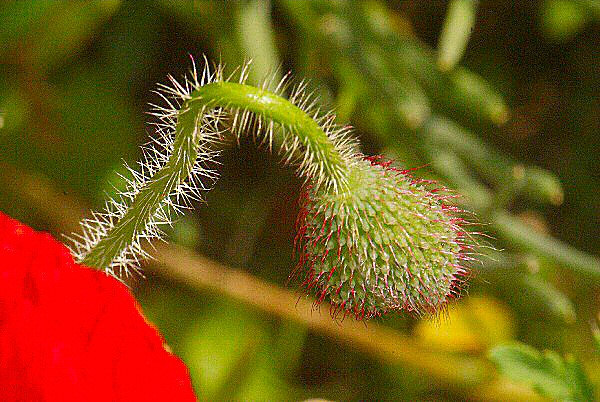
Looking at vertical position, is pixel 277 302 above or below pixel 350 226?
above

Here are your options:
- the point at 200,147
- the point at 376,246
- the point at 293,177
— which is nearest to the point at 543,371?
the point at 376,246

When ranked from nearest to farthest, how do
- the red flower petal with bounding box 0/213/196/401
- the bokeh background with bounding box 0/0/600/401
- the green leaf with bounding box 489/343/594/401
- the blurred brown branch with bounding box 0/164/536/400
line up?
the red flower petal with bounding box 0/213/196/401, the green leaf with bounding box 489/343/594/401, the bokeh background with bounding box 0/0/600/401, the blurred brown branch with bounding box 0/164/536/400

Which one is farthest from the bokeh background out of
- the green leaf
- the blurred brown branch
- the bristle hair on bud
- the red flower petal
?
the red flower petal

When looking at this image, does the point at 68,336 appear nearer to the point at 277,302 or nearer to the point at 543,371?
the point at 543,371

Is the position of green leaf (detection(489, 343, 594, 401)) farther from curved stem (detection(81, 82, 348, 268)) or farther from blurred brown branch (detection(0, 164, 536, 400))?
blurred brown branch (detection(0, 164, 536, 400))

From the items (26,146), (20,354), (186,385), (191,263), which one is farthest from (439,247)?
(26,146)
